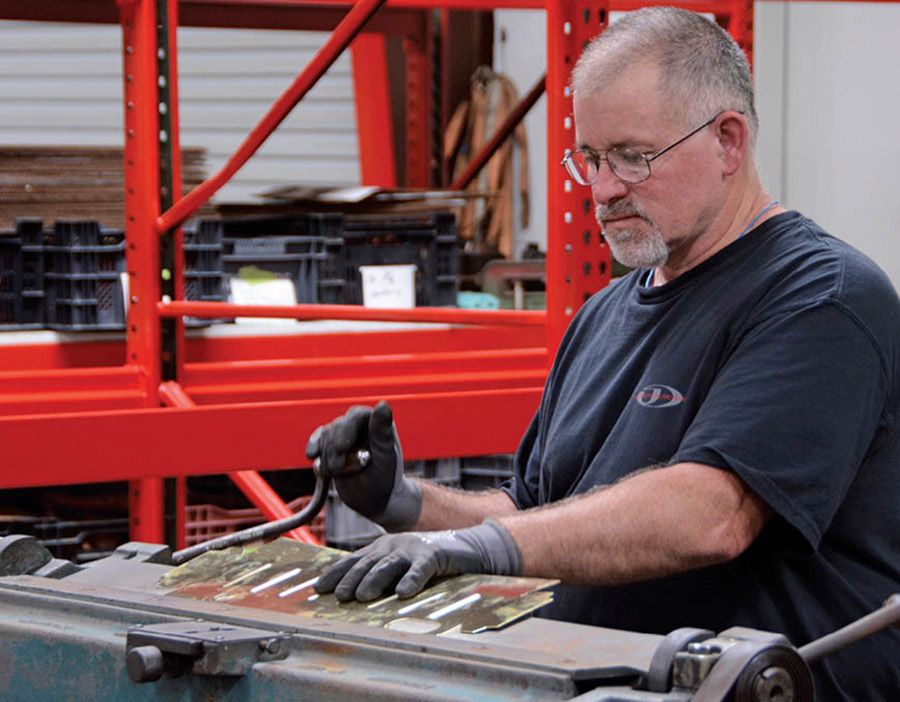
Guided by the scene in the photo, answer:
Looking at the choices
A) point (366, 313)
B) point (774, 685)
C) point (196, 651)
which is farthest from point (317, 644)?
point (366, 313)

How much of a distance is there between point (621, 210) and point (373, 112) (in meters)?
6.92

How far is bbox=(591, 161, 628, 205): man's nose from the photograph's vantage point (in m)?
2.22

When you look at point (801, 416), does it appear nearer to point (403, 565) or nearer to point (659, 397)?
point (659, 397)

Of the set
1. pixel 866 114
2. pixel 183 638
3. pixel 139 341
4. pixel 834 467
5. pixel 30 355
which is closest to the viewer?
pixel 183 638

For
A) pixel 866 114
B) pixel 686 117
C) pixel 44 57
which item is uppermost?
pixel 44 57

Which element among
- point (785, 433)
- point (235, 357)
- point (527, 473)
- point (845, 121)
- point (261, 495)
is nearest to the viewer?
point (785, 433)

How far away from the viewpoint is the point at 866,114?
7238 millimetres

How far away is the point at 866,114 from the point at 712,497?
582 cm

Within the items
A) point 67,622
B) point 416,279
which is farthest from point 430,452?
point 416,279

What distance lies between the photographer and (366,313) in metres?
3.67

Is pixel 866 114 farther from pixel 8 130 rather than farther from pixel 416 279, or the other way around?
pixel 8 130

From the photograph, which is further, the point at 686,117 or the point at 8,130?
the point at 8,130

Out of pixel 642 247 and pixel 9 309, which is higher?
pixel 642 247

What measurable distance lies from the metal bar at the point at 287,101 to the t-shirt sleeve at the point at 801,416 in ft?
6.00
